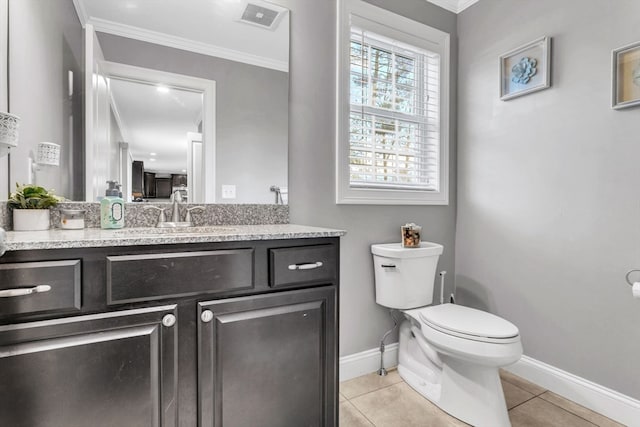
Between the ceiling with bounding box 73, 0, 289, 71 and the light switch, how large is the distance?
2.13 feet

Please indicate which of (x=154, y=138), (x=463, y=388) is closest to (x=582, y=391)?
(x=463, y=388)

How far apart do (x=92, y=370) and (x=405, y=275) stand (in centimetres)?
147

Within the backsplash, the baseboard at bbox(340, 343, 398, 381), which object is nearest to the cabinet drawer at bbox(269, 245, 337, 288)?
the backsplash

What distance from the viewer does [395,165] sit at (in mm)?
2143

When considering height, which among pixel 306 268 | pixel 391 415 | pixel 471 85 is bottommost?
pixel 391 415

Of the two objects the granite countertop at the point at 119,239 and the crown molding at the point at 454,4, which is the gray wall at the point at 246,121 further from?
the crown molding at the point at 454,4

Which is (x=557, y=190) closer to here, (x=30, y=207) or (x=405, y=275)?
(x=405, y=275)

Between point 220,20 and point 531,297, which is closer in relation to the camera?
point 220,20

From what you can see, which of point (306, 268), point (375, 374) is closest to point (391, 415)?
point (375, 374)

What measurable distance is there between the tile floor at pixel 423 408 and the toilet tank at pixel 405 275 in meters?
0.47

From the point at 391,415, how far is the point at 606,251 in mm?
1327

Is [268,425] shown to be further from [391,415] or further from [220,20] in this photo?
[220,20]

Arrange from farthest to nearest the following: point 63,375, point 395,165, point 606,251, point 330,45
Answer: point 395,165 < point 330,45 < point 606,251 < point 63,375

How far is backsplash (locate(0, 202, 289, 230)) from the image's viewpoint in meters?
1.26
